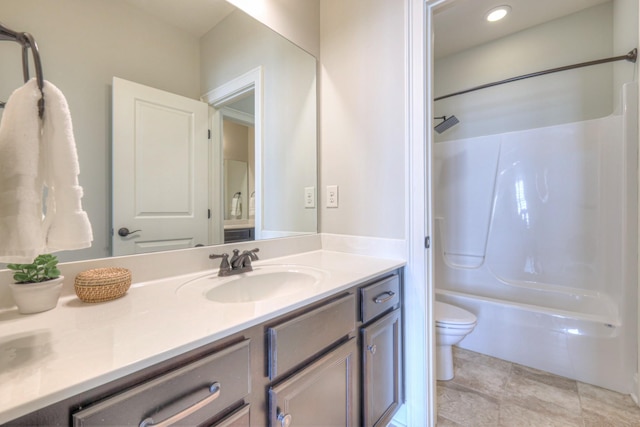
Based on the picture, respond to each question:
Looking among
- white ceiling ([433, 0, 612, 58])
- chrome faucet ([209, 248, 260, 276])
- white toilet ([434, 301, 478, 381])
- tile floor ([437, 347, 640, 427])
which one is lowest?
tile floor ([437, 347, 640, 427])

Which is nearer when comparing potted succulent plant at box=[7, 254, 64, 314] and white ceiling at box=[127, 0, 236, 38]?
potted succulent plant at box=[7, 254, 64, 314]

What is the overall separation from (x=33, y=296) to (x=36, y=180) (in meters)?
0.38

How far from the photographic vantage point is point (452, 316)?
166cm

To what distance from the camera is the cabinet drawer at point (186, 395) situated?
428 mm

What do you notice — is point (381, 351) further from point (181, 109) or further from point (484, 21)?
point (484, 21)

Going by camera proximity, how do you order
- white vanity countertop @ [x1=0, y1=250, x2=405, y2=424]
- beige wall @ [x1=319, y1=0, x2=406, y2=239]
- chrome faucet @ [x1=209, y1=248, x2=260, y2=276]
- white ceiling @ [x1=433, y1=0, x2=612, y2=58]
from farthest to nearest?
white ceiling @ [x1=433, y1=0, x2=612, y2=58] < beige wall @ [x1=319, y1=0, x2=406, y2=239] < chrome faucet @ [x1=209, y1=248, x2=260, y2=276] < white vanity countertop @ [x1=0, y1=250, x2=405, y2=424]

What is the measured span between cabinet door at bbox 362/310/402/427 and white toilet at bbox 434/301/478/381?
498mm

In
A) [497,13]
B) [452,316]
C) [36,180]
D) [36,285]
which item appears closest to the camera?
[36,180]

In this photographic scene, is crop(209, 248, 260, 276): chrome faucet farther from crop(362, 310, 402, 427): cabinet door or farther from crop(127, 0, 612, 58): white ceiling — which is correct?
crop(127, 0, 612, 58): white ceiling

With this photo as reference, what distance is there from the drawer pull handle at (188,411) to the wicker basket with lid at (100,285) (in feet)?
1.30

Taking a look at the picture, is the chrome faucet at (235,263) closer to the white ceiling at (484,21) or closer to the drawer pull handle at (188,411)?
the drawer pull handle at (188,411)

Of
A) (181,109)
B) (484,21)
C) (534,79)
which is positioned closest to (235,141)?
(181,109)

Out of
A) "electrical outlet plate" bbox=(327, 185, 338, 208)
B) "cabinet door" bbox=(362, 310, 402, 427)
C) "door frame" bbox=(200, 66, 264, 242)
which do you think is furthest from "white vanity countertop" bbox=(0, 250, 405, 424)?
"electrical outlet plate" bbox=(327, 185, 338, 208)

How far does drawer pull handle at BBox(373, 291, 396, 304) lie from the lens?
1.06 m
